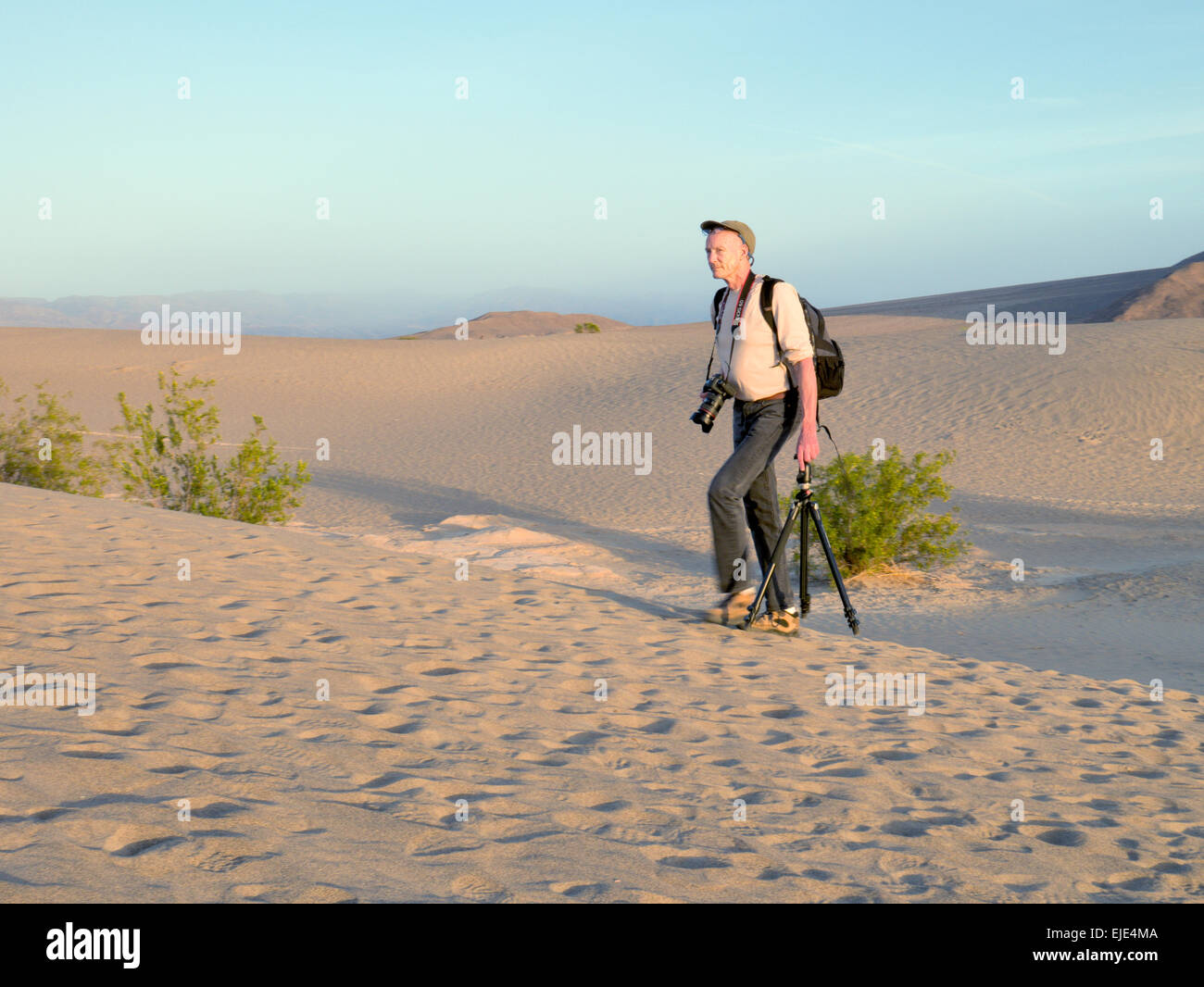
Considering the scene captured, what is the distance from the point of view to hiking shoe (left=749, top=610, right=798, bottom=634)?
18.7 ft

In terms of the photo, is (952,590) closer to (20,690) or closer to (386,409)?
(20,690)

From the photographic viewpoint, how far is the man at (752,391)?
5.02 metres

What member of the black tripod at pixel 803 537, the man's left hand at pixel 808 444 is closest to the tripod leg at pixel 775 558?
the black tripod at pixel 803 537

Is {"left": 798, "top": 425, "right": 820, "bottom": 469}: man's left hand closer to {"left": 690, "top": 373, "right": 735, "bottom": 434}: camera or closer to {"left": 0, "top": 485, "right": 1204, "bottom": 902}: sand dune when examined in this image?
{"left": 690, "top": 373, "right": 735, "bottom": 434}: camera

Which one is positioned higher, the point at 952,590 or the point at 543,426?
the point at 543,426

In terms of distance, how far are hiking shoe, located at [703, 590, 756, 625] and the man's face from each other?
1749 mm

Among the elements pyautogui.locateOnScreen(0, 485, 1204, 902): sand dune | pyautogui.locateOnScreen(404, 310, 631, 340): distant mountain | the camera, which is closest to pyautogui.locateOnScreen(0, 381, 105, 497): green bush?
pyautogui.locateOnScreen(0, 485, 1204, 902): sand dune

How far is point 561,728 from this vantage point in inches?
153

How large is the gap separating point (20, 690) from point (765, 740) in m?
2.69

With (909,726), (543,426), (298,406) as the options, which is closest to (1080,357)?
(543,426)

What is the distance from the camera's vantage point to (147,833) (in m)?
2.54

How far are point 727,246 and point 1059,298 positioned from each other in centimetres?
8311

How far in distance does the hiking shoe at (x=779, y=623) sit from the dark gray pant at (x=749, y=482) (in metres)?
0.42

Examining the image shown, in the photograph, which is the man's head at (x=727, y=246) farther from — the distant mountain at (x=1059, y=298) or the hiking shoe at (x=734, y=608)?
the distant mountain at (x=1059, y=298)
